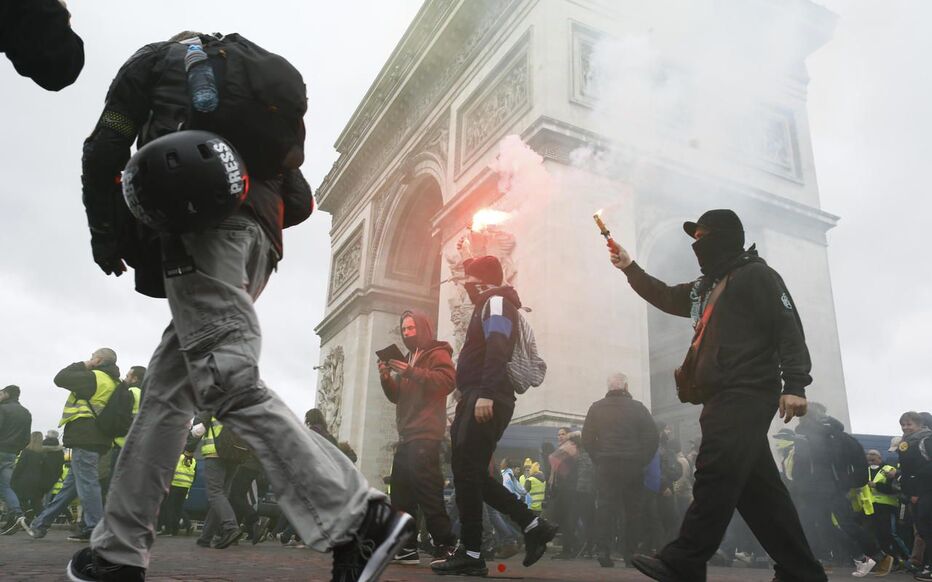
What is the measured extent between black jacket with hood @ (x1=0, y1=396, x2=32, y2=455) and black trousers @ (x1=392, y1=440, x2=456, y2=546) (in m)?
5.97

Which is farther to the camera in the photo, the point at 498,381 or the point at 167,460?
the point at 498,381

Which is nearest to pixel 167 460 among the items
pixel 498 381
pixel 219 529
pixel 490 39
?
pixel 498 381

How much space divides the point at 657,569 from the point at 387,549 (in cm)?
146

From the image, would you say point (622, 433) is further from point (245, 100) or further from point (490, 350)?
point (245, 100)

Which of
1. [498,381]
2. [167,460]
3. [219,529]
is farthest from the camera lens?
[219,529]

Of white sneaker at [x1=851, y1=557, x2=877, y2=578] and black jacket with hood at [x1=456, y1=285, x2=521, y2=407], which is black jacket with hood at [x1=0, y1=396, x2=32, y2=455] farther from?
white sneaker at [x1=851, y1=557, x2=877, y2=578]

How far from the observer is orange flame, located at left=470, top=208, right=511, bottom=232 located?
1284 centimetres

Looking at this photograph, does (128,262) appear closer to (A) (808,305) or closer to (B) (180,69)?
(B) (180,69)

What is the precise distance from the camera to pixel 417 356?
15.5 ft

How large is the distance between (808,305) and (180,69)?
593 inches

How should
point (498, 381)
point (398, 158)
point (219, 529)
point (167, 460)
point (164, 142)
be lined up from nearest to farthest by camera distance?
point (164, 142) → point (167, 460) → point (498, 381) → point (219, 529) → point (398, 158)

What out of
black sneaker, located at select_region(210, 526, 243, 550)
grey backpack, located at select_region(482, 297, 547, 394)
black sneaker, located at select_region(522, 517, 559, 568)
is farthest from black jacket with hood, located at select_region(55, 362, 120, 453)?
black sneaker, located at select_region(522, 517, 559, 568)

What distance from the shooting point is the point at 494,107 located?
49.6 ft

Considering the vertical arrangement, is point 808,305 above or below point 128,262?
above
